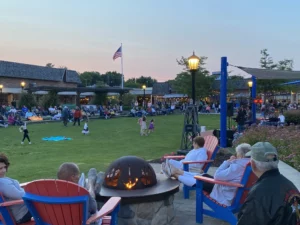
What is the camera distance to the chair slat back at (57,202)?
295 centimetres

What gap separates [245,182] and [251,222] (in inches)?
84.6

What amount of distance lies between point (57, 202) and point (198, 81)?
150 ft

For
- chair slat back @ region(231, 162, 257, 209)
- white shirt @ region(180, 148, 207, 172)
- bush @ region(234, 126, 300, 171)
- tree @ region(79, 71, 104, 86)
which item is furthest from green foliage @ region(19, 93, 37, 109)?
tree @ region(79, 71, 104, 86)

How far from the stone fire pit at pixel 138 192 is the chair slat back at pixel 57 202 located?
1.32 m

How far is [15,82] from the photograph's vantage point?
5056 cm

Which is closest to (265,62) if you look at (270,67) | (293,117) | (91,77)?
(270,67)

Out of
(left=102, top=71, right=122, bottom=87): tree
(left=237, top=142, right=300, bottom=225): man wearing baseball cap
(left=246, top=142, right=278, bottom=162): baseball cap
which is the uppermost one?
(left=102, top=71, right=122, bottom=87): tree

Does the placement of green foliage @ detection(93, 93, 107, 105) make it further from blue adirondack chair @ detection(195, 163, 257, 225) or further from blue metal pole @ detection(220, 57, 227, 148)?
blue adirondack chair @ detection(195, 163, 257, 225)

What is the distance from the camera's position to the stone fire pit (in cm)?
441

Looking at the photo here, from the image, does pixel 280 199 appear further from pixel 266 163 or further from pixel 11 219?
pixel 11 219

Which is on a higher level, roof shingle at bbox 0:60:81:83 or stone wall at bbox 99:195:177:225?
roof shingle at bbox 0:60:81:83

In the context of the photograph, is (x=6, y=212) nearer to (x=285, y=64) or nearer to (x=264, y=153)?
(x=264, y=153)

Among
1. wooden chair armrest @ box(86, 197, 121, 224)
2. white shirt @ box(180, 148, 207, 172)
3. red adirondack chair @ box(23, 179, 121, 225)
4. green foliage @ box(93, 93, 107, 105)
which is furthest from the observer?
green foliage @ box(93, 93, 107, 105)

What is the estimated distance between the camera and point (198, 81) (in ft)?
157
